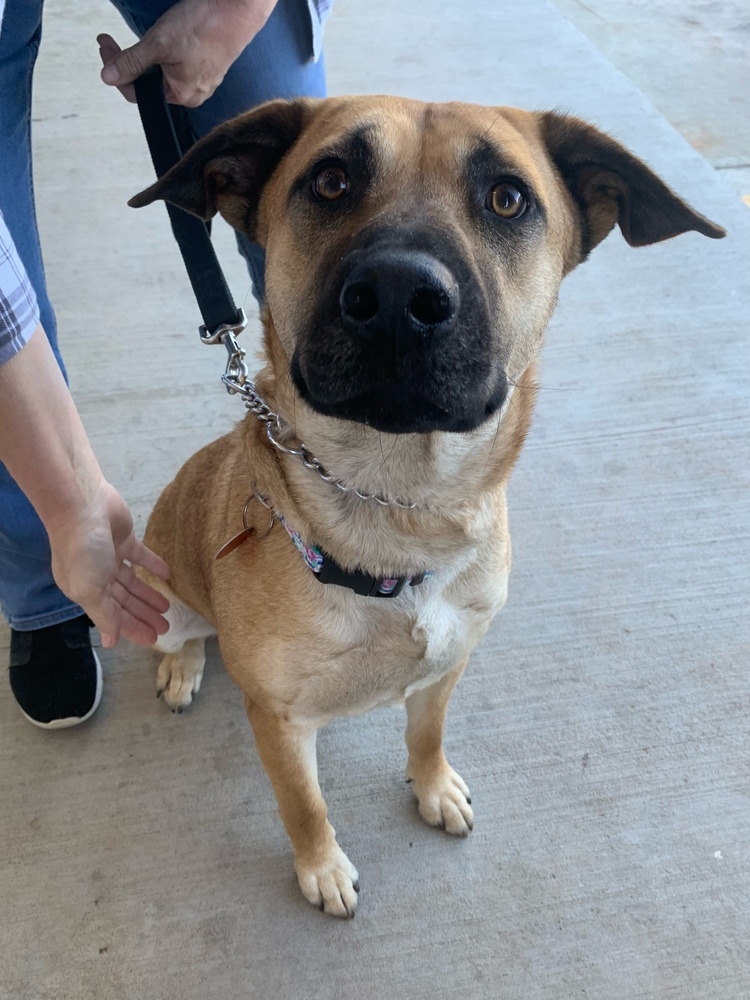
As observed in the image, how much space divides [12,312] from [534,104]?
403 centimetres

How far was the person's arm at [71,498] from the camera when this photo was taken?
1.20 m

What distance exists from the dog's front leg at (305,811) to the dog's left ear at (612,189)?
118 cm

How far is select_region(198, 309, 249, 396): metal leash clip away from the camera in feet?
4.95

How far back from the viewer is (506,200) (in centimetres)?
131

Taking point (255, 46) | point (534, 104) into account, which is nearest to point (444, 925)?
point (255, 46)

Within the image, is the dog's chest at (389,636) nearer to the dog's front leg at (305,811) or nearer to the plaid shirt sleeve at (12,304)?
the dog's front leg at (305,811)

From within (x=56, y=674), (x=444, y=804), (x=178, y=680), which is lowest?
(x=444, y=804)

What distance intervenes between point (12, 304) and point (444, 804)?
4.73ft

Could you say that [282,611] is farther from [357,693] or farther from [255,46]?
[255,46]

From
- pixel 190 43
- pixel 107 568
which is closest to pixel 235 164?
pixel 190 43

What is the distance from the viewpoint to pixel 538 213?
1.33 meters

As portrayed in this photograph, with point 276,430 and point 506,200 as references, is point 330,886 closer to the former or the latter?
point 276,430

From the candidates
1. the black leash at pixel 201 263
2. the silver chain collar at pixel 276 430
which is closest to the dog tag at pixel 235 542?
the black leash at pixel 201 263

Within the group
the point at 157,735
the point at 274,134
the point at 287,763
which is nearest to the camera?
the point at 274,134
